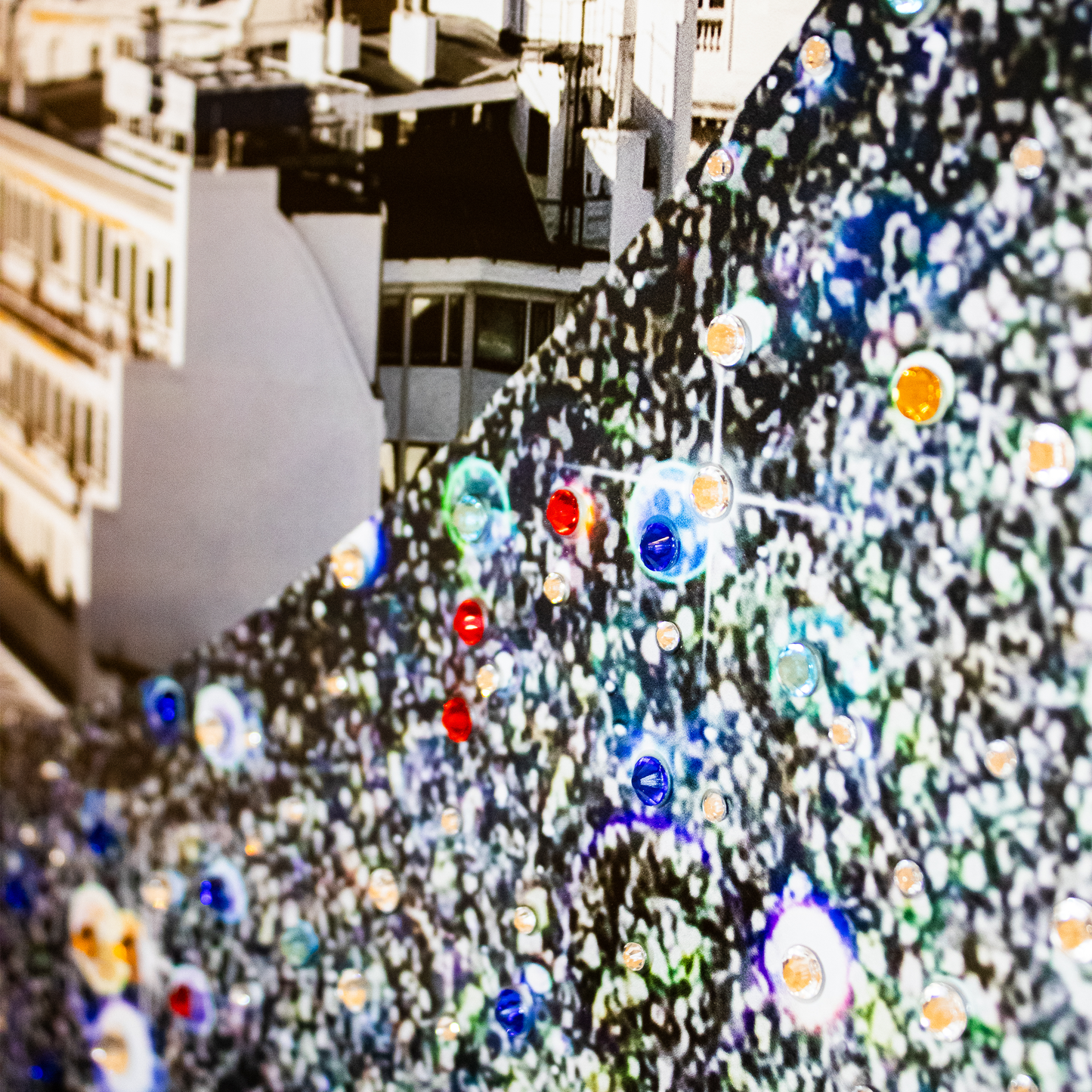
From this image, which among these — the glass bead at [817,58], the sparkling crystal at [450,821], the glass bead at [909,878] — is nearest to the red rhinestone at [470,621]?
the sparkling crystal at [450,821]

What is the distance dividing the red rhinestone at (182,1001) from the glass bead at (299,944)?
0.16 m

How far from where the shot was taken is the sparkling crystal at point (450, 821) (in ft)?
3.08

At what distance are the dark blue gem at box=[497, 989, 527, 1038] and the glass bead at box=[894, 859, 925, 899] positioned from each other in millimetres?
371

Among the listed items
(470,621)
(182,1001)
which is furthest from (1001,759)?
(182,1001)

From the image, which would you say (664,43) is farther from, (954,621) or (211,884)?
(211,884)

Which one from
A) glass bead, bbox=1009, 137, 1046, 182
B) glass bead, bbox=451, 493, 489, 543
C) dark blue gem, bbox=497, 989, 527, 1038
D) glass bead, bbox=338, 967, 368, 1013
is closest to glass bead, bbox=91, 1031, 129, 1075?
glass bead, bbox=338, 967, 368, 1013

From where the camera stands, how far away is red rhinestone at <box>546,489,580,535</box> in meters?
0.86

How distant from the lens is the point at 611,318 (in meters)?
0.83

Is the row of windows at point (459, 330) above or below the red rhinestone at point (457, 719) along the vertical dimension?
above

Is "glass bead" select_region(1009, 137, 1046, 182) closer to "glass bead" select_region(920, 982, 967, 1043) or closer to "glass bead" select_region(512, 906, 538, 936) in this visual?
"glass bead" select_region(920, 982, 967, 1043)

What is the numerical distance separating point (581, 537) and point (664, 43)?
391 millimetres

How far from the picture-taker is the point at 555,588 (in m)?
0.87

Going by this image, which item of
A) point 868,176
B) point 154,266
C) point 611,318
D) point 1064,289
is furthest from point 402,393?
point 1064,289

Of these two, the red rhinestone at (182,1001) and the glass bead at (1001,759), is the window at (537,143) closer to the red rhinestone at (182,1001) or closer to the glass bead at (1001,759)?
the glass bead at (1001,759)
